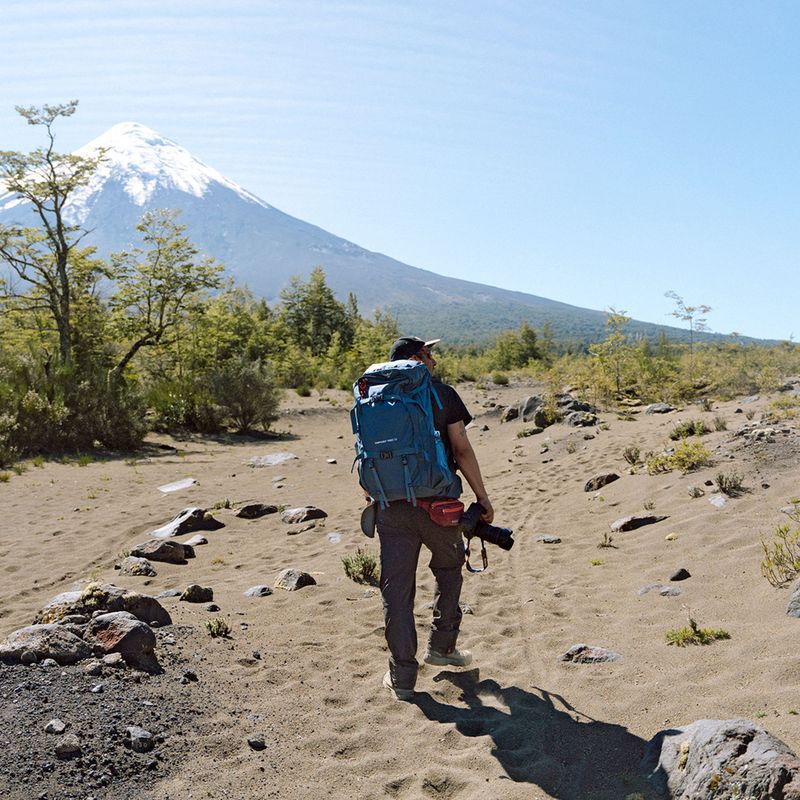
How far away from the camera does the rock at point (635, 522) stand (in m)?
7.00

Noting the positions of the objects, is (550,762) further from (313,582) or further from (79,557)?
(79,557)

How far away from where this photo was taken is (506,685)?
159 inches

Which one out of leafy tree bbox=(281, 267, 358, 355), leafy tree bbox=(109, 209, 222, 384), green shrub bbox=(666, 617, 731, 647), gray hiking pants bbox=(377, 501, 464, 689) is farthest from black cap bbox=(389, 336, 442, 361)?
leafy tree bbox=(281, 267, 358, 355)

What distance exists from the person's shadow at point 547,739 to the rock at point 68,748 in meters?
1.68

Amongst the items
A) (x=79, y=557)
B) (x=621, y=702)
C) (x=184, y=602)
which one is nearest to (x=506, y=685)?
(x=621, y=702)

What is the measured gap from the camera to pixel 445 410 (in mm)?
3824

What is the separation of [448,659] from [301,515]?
15.8ft

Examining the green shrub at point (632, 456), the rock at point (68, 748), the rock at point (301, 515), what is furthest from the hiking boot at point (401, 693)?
the green shrub at point (632, 456)

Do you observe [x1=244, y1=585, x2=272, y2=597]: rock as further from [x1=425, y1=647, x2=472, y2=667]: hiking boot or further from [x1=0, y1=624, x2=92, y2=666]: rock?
[x1=425, y1=647, x2=472, y2=667]: hiking boot

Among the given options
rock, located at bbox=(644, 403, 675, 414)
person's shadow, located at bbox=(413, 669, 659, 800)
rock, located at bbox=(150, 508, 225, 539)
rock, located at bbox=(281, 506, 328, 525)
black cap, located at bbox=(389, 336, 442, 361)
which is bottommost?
rock, located at bbox=(150, 508, 225, 539)

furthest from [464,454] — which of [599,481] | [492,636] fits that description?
[599,481]

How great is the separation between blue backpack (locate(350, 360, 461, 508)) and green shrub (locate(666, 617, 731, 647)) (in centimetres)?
181

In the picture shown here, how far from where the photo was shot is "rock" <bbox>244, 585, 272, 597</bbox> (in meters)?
5.73

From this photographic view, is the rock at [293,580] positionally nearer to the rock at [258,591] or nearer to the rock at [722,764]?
the rock at [258,591]
